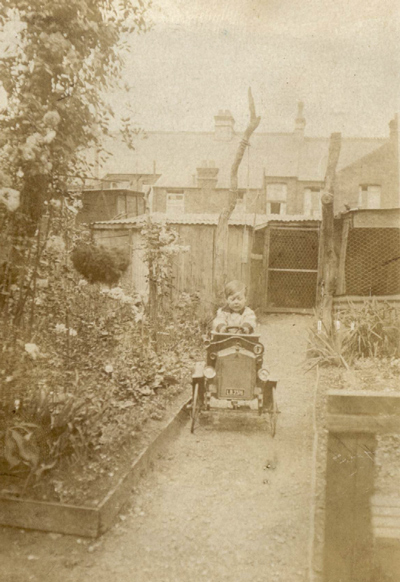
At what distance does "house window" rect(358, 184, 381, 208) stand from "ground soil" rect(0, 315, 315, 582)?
2130 centimetres

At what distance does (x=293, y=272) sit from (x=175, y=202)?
964cm

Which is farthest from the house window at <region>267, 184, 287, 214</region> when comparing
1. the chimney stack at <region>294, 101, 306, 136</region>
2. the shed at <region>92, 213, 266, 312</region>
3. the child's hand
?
the child's hand

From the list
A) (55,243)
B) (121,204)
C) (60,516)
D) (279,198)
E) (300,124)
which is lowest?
(60,516)

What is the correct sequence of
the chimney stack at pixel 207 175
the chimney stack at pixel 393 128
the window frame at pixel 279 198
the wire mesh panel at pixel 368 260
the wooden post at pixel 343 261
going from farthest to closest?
the window frame at pixel 279 198 < the chimney stack at pixel 393 128 < the chimney stack at pixel 207 175 < the wire mesh panel at pixel 368 260 < the wooden post at pixel 343 261

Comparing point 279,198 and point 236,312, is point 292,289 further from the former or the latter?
point 236,312

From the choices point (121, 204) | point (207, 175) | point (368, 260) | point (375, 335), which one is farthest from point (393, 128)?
point (375, 335)

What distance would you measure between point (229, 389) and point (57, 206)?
8.06 feet

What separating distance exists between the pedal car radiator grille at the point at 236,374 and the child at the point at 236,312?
0.44 meters

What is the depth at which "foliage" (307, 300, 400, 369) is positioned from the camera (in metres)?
7.75

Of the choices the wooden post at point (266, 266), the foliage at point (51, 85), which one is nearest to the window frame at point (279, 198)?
the wooden post at point (266, 266)

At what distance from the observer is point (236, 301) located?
5.69 meters

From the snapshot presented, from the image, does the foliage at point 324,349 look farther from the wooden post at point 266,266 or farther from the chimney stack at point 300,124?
the chimney stack at point 300,124

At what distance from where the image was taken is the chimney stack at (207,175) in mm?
20703

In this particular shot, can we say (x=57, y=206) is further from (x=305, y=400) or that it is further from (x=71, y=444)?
(x=305, y=400)
